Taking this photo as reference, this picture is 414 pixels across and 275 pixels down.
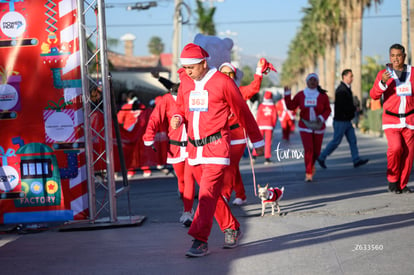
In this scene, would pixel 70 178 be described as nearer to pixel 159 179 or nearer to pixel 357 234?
pixel 357 234

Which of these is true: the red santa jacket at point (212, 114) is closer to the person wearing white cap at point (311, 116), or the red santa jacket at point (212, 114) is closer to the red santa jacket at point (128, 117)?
the person wearing white cap at point (311, 116)

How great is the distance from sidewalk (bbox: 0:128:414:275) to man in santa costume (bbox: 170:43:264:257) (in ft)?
1.33

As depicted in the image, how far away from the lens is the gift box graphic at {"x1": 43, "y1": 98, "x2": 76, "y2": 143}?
869 centimetres

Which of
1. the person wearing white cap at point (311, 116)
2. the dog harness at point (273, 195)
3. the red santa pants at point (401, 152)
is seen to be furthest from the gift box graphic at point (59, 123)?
the person wearing white cap at point (311, 116)

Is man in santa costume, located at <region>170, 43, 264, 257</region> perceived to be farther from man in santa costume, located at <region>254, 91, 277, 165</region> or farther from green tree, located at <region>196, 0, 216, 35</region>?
green tree, located at <region>196, 0, 216, 35</region>

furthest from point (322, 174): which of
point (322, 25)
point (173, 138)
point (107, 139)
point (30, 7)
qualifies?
point (322, 25)

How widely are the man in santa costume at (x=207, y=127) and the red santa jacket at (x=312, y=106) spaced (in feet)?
20.3

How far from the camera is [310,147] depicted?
43.3 feet

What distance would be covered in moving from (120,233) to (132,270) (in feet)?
6.97

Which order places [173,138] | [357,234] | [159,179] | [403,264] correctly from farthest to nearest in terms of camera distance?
1. [159,179]
2. [173,138]
3. [357,234]
4. [403,264]

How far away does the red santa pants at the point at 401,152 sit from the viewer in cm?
1077

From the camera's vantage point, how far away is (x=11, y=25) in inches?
338

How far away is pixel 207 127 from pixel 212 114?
0.14m

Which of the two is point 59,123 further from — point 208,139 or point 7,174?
point 208,139
